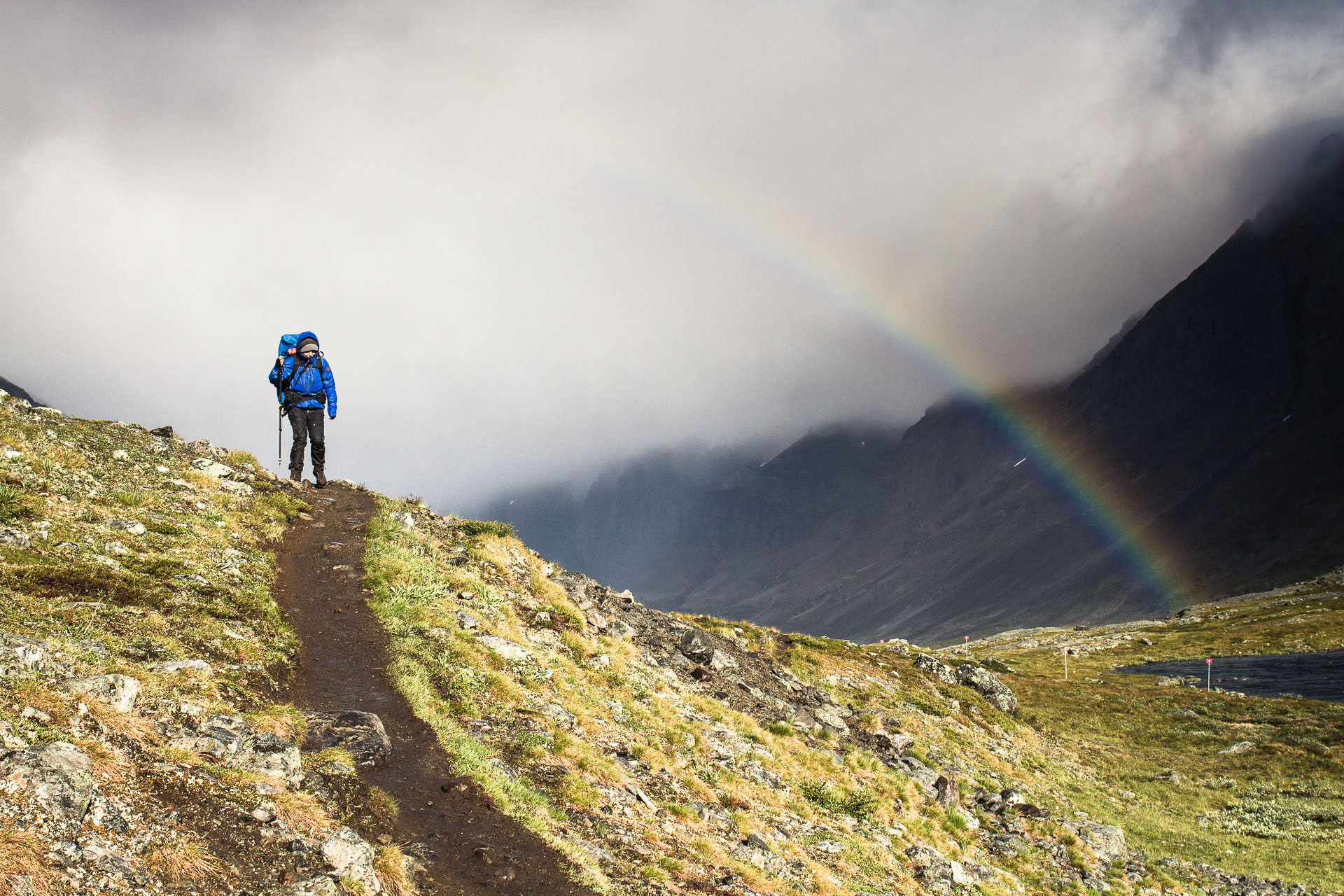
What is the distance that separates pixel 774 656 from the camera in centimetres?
4222

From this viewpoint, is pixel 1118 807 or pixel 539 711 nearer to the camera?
pixel 539 711

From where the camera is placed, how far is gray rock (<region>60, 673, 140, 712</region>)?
9914mm

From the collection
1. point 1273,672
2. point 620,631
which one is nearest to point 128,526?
point 620,631

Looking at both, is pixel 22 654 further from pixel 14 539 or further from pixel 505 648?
pixel 505 648

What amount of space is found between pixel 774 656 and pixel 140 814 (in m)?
36.2

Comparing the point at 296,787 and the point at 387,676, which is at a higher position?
the point at 387,676

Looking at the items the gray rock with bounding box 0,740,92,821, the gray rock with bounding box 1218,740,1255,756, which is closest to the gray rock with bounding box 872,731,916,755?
the gray rock with bounding box 0,740,92,821

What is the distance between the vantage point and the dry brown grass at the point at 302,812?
9.80 m

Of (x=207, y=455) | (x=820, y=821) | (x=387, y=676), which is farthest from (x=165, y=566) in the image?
(x=820, y=821)

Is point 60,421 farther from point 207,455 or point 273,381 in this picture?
point 273,381

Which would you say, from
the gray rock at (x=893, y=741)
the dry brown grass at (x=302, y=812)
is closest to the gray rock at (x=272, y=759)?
the dry brown grass at (x=302, y=812)

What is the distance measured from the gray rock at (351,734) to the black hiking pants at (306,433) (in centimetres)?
1747

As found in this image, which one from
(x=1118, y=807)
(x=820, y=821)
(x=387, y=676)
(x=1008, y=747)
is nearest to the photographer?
(x=387, y=676)

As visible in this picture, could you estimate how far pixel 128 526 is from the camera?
1798cm
